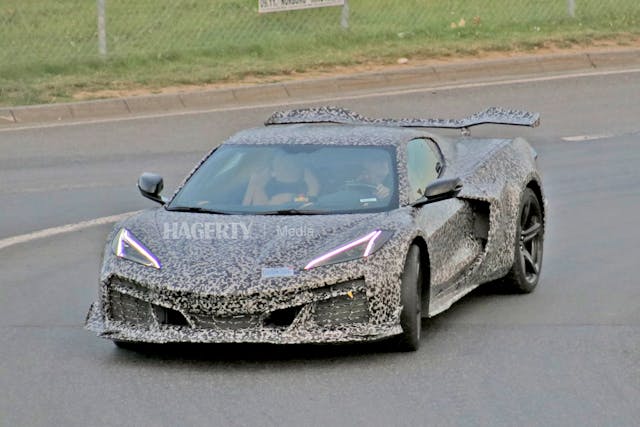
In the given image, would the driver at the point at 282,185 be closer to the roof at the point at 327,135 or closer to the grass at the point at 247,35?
the roof at the point at 327,135

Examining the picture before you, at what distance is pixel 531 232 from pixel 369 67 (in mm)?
10466

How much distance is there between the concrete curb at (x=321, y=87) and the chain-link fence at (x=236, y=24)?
1.85 metres

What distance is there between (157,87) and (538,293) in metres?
10.3

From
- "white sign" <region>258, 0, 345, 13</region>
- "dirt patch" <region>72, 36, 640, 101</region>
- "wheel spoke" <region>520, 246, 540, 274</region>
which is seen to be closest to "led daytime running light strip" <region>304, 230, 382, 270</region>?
"wheel spoke" <region>520, 246, 540, 274</region>

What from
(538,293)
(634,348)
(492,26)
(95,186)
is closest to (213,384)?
(634,348)

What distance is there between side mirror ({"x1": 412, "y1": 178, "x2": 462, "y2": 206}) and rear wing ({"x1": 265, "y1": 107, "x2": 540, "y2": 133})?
1.67 m

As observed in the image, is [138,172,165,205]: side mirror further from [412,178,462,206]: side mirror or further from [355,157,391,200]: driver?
[412,178,462,206]: side mirror

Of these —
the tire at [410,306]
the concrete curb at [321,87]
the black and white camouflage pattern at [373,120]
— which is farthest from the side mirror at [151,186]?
the concrete curb at [321,87]

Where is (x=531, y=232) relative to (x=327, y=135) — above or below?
below

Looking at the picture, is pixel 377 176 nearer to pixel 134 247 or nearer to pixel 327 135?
pixel 327 135

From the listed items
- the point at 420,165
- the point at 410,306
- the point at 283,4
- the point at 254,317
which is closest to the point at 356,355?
the point at 410,306

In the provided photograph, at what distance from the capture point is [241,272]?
8.86 metres

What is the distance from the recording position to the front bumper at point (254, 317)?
8.75 m

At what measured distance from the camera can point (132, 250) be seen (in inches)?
364
